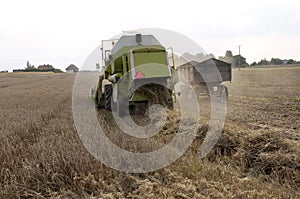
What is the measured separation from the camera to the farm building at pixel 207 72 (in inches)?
515

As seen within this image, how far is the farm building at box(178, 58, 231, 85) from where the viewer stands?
13078 millimetres

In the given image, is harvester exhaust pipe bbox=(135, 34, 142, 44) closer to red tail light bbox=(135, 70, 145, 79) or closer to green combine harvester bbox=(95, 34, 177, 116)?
green combine harvester bbox=(95, 34, 177, 116)

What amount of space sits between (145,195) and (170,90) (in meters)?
4.95

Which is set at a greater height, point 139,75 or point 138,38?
point 138,38

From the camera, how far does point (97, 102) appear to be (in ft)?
34.4

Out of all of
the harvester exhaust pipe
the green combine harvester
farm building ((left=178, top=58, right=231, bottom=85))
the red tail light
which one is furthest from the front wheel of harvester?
farm building ((left=178, top=58, right=231, bottom=85))

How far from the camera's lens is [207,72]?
1314 cm

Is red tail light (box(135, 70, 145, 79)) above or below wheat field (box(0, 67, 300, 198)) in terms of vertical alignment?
above

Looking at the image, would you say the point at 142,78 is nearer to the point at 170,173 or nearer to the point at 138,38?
the point at 138,38

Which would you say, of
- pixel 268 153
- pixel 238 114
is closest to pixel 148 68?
pixel 238 114

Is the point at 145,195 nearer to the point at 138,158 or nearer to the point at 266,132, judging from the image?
the point at 138,158

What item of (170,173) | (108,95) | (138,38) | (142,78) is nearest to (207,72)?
(138,38)

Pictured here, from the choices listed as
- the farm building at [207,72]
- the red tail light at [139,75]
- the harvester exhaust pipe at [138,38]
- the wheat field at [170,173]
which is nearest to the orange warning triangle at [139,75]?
the red tail light at [139,75]

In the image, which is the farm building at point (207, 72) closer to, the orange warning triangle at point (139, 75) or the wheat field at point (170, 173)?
the orange warning triangle at point (139, 75)
